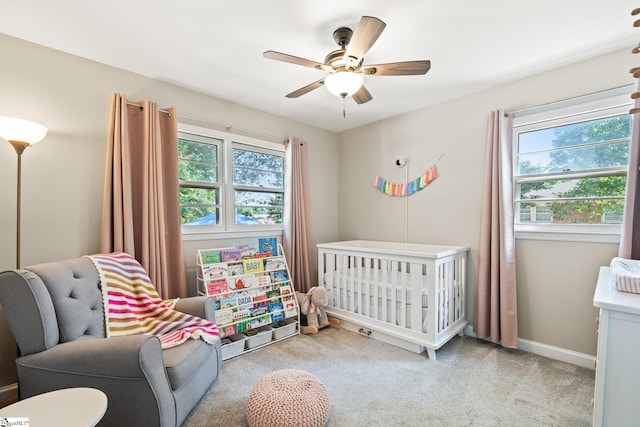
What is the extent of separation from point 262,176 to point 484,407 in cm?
280

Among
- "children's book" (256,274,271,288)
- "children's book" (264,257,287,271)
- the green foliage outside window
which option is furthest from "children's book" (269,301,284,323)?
the green foliage outside window

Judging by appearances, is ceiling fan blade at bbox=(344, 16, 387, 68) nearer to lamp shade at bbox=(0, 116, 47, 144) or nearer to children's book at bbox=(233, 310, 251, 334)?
lamp shade at bbox=(0, 116, 47, 144)

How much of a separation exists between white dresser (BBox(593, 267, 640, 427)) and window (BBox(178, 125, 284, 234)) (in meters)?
2.77

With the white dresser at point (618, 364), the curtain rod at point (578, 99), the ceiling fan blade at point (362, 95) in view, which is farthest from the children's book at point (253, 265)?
the curtain rod at point (578, 99)

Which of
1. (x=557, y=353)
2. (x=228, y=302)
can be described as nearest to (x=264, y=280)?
(x=228, y=302)

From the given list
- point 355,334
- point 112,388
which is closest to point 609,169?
point 355,334

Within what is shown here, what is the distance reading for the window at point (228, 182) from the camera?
2666mm

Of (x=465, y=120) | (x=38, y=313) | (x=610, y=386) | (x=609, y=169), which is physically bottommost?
(x=610, y=386)

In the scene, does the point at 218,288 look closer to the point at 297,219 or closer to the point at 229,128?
the point at 297,219

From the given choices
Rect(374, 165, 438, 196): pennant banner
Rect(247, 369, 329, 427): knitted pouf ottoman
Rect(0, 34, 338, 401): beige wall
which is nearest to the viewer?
Rect(247, 369, 329, 427): knitted pouf ottoman

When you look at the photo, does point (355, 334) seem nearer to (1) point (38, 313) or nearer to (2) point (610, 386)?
(2) point (610, 386)

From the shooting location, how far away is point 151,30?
1798mm

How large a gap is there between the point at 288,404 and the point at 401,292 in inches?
53.6

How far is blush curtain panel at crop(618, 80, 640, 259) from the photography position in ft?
6.04
